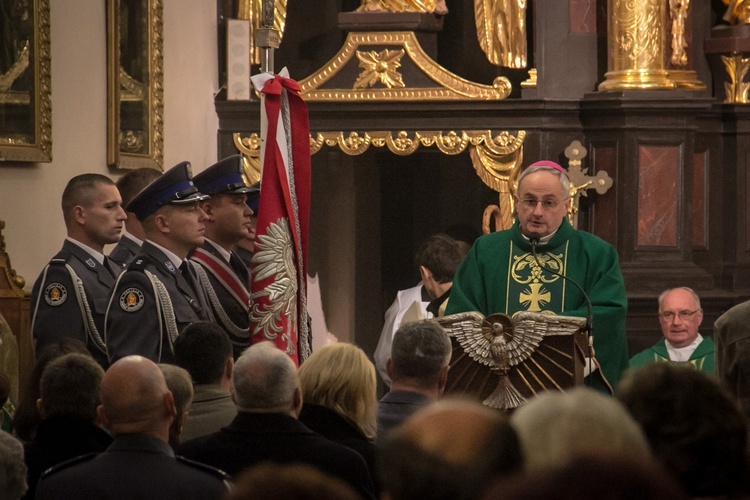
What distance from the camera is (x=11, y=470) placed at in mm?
3508

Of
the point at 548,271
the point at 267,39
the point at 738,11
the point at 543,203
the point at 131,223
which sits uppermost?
the point at 738,11

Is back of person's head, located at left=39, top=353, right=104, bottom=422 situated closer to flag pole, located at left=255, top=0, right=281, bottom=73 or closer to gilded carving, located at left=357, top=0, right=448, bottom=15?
flag pole, located at left=255, top=0, right=281, bottom=73

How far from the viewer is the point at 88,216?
6.90 m

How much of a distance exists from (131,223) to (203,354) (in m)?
2.85

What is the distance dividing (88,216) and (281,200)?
95 cm

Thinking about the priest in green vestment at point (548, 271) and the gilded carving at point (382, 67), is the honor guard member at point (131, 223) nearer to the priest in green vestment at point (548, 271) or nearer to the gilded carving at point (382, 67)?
the priest in green vestment at point (548, 271)

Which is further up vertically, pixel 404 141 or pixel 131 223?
pixel 404 141

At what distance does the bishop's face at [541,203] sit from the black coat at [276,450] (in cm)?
257

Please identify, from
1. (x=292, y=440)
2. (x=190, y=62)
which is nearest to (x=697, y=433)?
(x=292, y=440)

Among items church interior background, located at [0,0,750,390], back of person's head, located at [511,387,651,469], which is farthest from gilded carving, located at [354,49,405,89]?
back of person's head, located at [511,387,651,469]

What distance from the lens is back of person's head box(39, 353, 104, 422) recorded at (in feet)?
14.0

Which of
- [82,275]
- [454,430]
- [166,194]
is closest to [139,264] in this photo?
[166,194]

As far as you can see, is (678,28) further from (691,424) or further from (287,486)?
(287,486)

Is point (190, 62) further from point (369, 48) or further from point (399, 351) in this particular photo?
point (399, 351)
